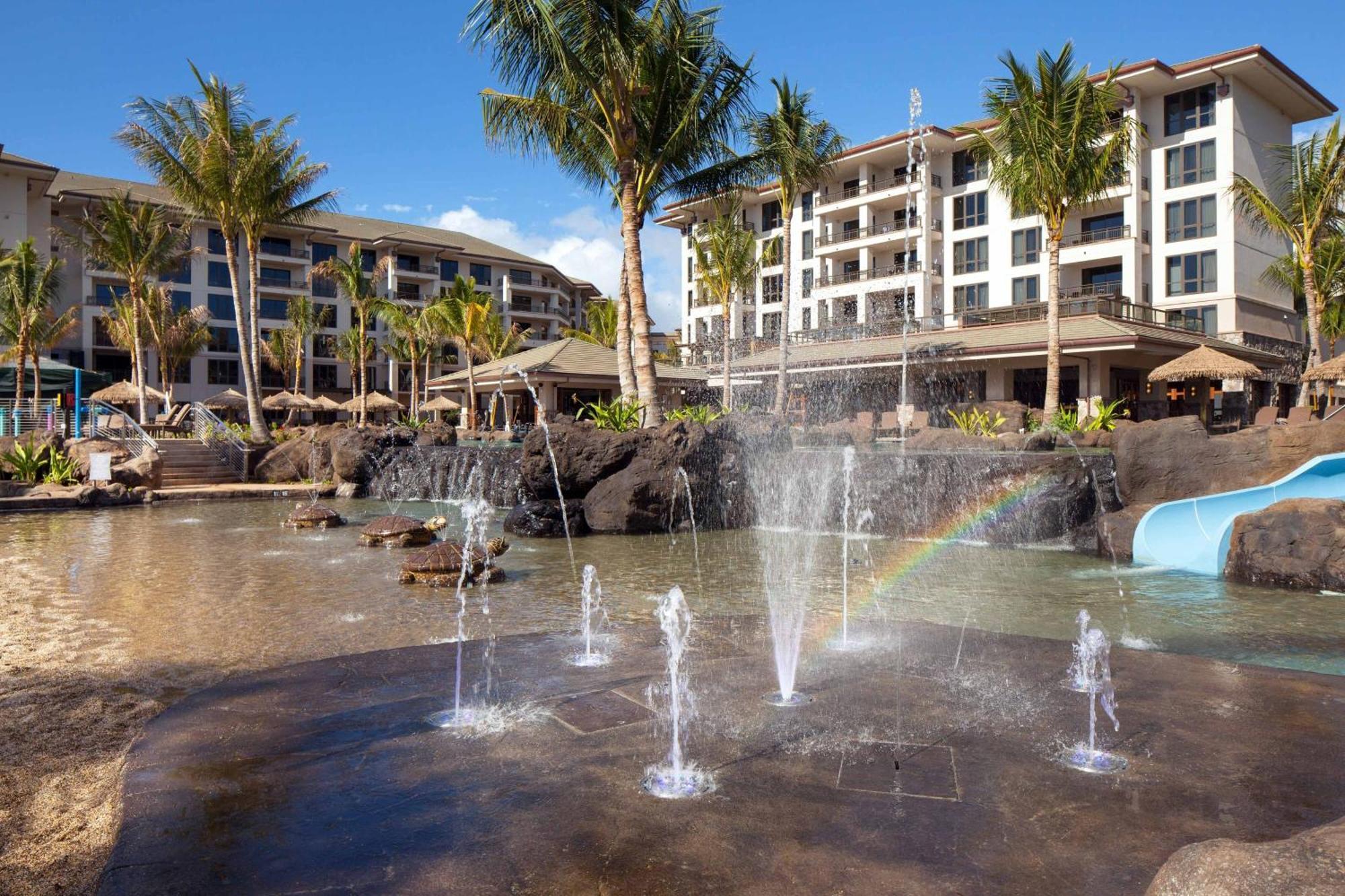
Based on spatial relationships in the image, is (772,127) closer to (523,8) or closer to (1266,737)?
(523,8)

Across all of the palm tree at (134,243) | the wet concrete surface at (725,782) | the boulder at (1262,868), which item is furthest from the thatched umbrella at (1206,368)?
the palm tree at (134,243)

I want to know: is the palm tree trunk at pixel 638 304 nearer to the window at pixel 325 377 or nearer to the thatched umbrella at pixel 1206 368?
the thatched umbrella at pixel 1206 368

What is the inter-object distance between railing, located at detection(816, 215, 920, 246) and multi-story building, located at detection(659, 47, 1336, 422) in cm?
10

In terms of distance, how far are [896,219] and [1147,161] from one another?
42.3ft

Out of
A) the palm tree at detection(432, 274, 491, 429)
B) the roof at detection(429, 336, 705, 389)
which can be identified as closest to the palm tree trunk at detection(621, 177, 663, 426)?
the roof at detection(429, 336, 705, 389)

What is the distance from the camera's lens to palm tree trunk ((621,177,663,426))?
1923cm

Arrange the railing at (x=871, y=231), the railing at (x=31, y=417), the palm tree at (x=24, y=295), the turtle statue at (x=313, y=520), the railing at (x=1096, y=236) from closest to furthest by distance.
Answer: the turtle statue at (x=313, y=520), the railing at (x=31, y=417), the palm tree at (x=24, y=295), the railing at (x=1096, y=236), the railing at (x=871, y=231)

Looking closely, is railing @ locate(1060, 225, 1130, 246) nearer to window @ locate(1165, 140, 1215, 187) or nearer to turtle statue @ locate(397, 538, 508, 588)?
window @ locate(1165, 140, 1215, 187)

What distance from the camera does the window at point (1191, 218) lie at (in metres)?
35.8

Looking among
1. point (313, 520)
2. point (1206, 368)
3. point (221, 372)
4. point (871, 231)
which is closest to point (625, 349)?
point (313, 520)

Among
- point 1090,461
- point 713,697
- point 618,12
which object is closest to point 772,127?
point 618,12

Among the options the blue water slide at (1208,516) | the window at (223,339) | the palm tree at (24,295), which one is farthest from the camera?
the window at (223,339)

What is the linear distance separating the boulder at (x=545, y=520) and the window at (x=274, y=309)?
176 ft

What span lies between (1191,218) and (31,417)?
47.0 meters
